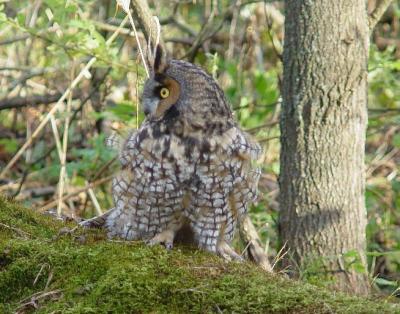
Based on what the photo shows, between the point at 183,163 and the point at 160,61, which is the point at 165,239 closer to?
the point at 183,163

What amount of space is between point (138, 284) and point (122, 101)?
401 centimetres

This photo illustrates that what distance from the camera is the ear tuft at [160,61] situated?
10.2ft

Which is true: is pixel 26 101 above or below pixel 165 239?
above

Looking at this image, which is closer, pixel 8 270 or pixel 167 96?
pixel 8 270

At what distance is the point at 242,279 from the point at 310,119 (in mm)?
1613

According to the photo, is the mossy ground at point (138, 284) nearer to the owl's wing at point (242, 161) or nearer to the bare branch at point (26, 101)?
the owl's wing at point (242, 161)

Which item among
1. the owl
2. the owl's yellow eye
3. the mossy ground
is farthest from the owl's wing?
the mossy ground

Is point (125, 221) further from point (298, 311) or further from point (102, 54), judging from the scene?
point (102, 54)

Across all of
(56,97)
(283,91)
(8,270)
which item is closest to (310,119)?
(283,91)

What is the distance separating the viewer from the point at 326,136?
12.8 feet

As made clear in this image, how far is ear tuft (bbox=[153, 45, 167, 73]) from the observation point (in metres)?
3.11

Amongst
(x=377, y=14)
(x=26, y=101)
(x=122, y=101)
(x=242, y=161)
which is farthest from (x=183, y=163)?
(x=122, y=101)

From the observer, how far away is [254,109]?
6.04 meters

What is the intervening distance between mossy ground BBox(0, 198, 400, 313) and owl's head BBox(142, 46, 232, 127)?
59 centimetres
